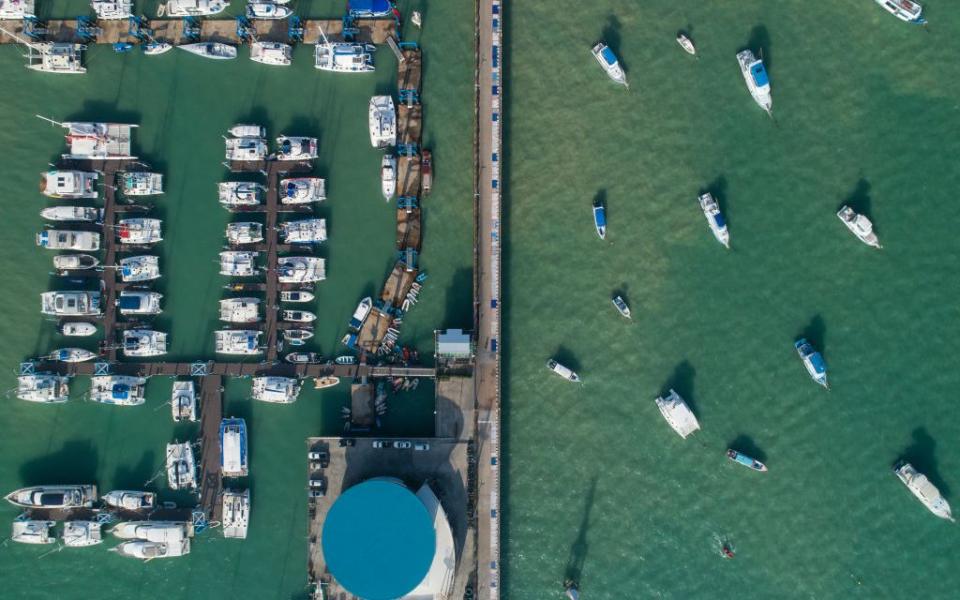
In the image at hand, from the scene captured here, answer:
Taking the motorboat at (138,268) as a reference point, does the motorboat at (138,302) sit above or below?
below

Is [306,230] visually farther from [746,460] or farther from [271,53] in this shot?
[746,460]

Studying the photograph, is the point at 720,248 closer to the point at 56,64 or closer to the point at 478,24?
the point at 478,24

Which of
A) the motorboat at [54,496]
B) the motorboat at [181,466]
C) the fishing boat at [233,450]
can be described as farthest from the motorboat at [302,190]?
the motorboat at [54,496]

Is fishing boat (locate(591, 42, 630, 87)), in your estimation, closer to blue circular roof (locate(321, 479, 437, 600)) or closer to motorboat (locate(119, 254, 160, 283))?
blue circular roof (locate(321, 479, 437, 600))

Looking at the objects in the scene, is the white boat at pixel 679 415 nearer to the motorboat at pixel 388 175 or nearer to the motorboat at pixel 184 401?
the motorboat at pixel 388 175

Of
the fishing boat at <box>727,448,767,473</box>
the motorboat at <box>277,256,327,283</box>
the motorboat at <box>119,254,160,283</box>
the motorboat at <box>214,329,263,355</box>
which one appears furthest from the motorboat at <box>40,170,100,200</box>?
the fishing boat at <box>727,448,767,473</box>

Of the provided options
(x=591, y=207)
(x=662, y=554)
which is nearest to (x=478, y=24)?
(x=591, y=207)

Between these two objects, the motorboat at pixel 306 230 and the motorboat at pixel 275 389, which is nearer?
the motorboat at pixel 275 389
